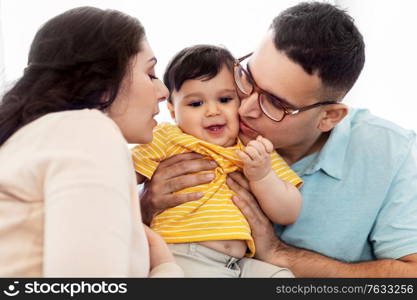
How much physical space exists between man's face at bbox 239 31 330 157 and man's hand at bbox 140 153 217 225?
20cm

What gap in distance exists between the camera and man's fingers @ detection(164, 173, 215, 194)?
156 centimetres

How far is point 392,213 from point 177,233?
72cm

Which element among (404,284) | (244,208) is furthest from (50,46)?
(404,284)

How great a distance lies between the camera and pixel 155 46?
2.74 meters

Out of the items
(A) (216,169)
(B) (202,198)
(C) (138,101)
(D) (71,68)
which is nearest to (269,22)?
(A) (216,169)

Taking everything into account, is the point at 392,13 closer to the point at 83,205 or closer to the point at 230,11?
the point at 230,11

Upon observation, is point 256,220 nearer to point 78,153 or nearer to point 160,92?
point 160,92

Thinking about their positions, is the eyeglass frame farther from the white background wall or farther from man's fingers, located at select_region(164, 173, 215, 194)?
the white background wall

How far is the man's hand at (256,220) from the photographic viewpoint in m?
1.58

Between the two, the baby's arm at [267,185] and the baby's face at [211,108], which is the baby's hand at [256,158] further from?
the baby's face at [211,108]

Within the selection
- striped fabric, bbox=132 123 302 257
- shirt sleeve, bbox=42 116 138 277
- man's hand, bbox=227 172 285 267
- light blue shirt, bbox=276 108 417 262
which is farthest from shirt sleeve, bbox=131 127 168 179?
shirt sleeve, bbox=42 116 138 277

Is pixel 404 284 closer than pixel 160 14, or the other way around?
pixel 404 284

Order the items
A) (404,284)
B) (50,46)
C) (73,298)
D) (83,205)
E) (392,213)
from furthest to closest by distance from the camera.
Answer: (392,213), (404,284), (50,46), (73,298), (83,205)

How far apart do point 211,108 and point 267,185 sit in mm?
314
